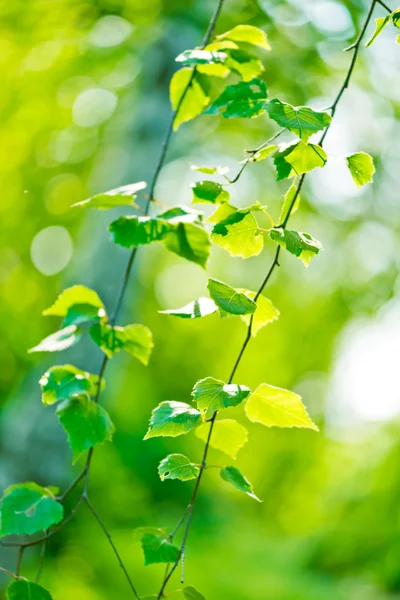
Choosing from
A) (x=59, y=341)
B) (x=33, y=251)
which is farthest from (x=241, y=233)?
(x=33, y=251)

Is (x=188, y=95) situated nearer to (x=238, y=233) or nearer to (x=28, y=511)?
(x=238, y=233)

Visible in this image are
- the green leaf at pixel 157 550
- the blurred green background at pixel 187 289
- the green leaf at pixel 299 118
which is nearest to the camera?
the green leaf at pixel 299 118

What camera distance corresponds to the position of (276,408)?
2.16 ft

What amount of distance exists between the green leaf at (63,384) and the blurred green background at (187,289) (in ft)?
0.58

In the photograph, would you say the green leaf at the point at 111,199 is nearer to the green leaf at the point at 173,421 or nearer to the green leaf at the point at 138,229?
the green leaf at the point at 138,229

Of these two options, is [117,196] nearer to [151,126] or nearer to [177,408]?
[177,408]

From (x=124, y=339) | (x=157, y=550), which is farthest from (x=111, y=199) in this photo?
(x=157, y=550)

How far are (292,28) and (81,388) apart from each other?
301cm

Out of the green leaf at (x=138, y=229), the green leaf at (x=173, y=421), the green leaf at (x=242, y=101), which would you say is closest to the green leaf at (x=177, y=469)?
the green leaf at (x=173, y=421)

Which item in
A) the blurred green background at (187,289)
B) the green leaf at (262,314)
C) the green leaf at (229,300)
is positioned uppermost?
the green leaf at (229,300)

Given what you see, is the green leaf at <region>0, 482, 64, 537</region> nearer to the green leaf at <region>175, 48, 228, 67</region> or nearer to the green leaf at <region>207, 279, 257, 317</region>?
the green leaf at <region>207, 279, 257, 317</region>

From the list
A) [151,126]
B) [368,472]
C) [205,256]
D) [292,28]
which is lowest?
[368,472]

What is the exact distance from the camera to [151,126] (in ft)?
9.86

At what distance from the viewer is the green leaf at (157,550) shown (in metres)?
0.65
